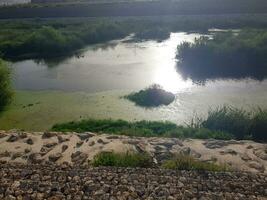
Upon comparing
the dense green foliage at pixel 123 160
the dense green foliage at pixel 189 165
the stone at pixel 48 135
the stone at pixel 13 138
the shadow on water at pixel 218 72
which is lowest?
the shadow on water at pixel 218 72

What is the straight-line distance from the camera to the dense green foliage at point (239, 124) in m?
16.1

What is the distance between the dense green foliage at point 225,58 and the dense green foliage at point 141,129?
9607 millimetres

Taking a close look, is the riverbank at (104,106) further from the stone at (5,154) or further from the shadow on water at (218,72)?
the stone at (5,154)

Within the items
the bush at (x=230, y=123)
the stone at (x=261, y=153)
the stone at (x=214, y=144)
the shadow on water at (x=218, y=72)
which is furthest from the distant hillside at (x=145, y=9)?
the stone at (x=261, y=153)

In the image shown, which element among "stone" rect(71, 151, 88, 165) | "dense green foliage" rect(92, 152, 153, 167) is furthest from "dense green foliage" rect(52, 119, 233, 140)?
"dense green foliage" rect(92, 152, 153, 167)

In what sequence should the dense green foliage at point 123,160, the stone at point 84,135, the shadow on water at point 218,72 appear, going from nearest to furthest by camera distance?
1. the dense green foliage at point 123,160
2. the stone at point 84,135
3. the shadow on water at point 218,72

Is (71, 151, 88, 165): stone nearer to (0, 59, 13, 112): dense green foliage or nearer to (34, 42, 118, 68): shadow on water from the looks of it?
(0, 59, 13, 112): dense green foliage

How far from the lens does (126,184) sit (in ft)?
33.5

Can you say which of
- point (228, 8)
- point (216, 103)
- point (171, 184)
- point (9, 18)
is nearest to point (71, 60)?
point (216, 103)

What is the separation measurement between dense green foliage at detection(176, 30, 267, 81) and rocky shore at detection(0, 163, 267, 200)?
53.0 ft

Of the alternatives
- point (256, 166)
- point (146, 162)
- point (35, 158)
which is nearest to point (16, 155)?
point (35, 158)

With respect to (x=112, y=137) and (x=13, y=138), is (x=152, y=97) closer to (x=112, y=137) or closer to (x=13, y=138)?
(x=112, y=137)

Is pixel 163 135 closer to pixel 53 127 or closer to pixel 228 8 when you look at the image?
pixel 53 127

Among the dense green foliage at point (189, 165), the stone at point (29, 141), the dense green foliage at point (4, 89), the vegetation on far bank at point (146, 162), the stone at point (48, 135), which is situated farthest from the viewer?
the dense green foliage at point (4, 89)
